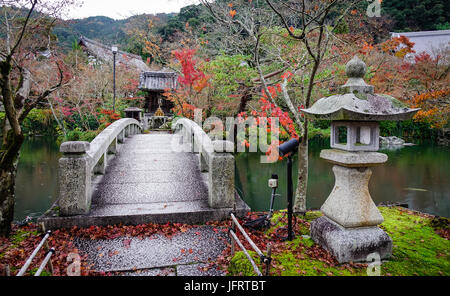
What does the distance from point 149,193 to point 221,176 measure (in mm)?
1738

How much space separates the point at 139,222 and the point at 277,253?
2413 millimetres

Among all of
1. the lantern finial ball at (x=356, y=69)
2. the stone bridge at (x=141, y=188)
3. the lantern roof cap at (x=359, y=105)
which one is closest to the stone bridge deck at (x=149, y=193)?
the stone bridge at (x=141, y=188)

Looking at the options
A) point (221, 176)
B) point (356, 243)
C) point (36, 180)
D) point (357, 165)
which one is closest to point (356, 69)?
point (357, 165)

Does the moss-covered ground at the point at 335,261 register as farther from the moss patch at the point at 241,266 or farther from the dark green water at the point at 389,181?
the dark green water at the point at 389,181

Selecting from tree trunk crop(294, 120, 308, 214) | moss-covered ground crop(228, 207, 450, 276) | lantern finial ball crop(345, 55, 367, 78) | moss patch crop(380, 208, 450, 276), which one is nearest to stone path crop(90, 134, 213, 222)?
moss-covered ground crop(228, 207, 450, 276)

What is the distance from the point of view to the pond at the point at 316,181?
11.5 meters

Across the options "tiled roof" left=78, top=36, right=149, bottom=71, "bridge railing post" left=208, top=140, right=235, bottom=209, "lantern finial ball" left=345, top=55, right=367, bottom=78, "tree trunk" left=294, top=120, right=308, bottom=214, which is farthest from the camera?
"tiled roof" left=78, top=36, right=149, bottom=71

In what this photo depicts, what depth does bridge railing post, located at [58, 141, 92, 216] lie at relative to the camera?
469cm

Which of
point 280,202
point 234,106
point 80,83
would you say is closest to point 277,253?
point 280,202

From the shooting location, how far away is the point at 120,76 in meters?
22.4

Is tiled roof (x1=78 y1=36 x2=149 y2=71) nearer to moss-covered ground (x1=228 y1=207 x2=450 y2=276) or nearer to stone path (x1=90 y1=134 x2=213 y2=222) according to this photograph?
stone path (x1=90 y1=134 x2=213 y2=222)

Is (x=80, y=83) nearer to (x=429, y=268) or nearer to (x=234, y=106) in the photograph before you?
(x=234, y=106)

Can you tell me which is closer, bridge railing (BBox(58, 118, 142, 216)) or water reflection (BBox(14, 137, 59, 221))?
bridge railing (BBox(58, 118, 142, 216))

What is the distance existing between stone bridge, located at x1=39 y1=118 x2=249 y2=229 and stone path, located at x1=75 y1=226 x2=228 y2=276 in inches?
19.1
